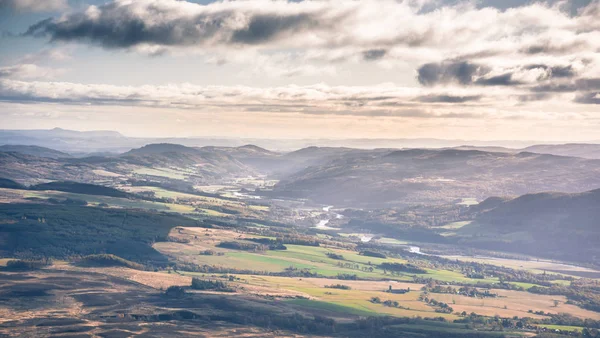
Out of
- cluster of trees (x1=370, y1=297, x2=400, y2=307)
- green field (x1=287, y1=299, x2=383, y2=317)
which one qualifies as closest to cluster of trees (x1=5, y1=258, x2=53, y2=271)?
green field (x1=287, y1=299, x2=383, y2=317)

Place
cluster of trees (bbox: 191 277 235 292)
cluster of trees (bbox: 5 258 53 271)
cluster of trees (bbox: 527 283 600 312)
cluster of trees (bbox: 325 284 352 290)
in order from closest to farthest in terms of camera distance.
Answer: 1. cluster of trees (bbox: 191 277 235 292)
2. cluster of trees (bbox: 527 283 600 312)
3. cluster of trees (bbox: 5 258 53 271)
4. cluster of trees (bbox: 325 284 352 290)

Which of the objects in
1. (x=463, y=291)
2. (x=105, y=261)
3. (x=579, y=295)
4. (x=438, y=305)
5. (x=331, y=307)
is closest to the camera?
(x=331, y=307)

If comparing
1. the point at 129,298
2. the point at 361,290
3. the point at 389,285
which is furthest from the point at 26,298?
the point at 389,285

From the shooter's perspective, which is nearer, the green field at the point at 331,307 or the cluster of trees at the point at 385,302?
the green field at the point at 331,307

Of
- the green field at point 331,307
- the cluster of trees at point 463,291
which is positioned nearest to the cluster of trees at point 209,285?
the green field at point 331,307

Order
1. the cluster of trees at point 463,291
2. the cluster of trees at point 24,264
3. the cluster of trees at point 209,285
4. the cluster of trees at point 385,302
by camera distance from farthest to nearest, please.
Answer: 1. the cluster of trees at point 463,291
2. the cluster of trees at point 24,264
3. the cluster of trees at point 209,285
4. the cluster of trees at point 385,302

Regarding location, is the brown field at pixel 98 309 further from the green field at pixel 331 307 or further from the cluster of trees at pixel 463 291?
the cluster of trees at pixel 463 291

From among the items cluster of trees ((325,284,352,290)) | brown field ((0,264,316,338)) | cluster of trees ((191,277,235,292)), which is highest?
cluster of trees ((191,277,235,292))

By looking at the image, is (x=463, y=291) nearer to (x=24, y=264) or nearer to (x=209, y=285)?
(x=209, y=285)

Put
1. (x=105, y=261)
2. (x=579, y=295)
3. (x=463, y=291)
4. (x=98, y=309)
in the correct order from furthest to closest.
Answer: (x=105, y=261) < (x=463, y=291) < (x=579, y=295) < (x=98, y=309)

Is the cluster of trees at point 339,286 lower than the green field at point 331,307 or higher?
higher

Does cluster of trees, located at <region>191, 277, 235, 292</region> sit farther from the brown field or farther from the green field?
the green field

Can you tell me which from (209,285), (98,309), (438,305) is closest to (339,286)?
(438,305)
